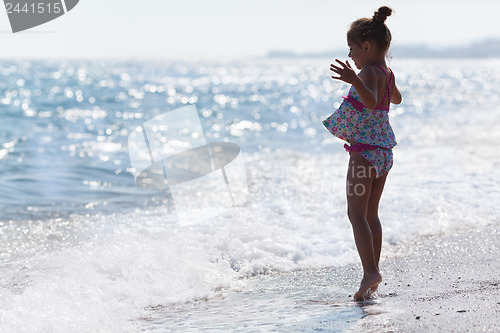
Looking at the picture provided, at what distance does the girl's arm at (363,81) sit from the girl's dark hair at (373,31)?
0.16 metres

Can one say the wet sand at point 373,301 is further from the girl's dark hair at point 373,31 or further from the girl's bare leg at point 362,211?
the girl's dark hair at point 373,31

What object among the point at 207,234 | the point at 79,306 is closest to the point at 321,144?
the point at 207,234

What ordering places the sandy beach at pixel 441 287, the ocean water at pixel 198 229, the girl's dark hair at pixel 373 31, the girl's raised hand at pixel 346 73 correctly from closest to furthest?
the sandy beach at pixel 441 287
the girl's raised hand at pixel 346 73
the girl's dark hair at pixel 373 31
the ocean water at pixel 198 229

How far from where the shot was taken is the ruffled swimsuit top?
10.3 ft

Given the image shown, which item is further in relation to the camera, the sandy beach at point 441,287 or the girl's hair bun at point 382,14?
the girl's hair bun at point 382,14

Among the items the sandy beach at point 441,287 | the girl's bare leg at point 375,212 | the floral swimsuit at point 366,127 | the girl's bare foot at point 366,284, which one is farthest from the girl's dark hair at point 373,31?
the sandy beach at point 441,287

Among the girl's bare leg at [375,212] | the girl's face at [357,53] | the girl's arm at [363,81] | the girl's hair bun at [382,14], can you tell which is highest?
the girl's hair bun at [382,14]

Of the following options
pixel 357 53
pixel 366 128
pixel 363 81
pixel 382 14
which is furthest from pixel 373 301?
pixel 382 14

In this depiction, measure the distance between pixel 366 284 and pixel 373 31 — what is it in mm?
1259

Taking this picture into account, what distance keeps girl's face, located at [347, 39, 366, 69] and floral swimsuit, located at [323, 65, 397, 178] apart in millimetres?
90

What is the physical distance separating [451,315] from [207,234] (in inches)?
98.0

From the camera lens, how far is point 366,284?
312 cm

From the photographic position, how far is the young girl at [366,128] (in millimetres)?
3109

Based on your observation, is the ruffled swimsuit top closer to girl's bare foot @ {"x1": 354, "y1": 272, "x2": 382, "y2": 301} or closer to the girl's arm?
the girl's arm
